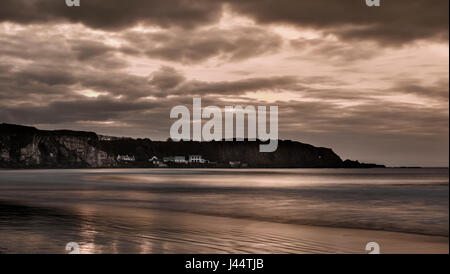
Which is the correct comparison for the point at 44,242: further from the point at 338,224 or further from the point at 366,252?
the point at 338,224

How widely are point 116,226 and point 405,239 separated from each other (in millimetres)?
10863
